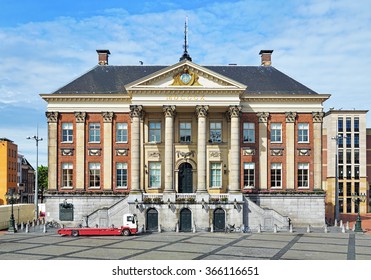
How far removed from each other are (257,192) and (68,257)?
95.6 ft

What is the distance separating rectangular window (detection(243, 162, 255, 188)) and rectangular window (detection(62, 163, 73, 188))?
19745 millimetres

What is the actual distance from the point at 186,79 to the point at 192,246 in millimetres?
21588

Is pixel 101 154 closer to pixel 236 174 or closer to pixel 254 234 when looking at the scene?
pixel 236 174

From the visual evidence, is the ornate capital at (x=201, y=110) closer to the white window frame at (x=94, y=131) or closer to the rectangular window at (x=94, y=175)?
the white window frame at (x=94, y=131)

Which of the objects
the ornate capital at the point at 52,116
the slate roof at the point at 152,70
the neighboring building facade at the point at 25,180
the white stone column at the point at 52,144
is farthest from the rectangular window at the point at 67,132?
the neighboring building facade at the point at 25,180

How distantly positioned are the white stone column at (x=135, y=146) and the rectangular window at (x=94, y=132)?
223 inches

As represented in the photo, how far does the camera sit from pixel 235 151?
5509cm

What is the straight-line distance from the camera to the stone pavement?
3434 centimetres

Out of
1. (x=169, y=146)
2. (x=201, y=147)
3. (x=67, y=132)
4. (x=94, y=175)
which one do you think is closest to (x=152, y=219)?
(x=169, y=146)

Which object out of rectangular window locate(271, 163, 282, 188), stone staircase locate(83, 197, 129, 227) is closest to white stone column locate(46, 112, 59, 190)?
stone staircase locate(83, 197, 129, 227)

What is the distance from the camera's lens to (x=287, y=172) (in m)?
58.7

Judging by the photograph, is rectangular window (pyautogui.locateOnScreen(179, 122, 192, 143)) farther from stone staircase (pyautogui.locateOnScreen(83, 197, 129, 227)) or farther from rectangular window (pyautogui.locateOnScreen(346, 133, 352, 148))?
rectangular window (pyautogui.locateOnScreen(346, 133, 352, 148))

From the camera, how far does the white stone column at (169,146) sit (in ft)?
180

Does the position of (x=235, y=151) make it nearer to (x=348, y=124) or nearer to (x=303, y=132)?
(x=303, y=132)
